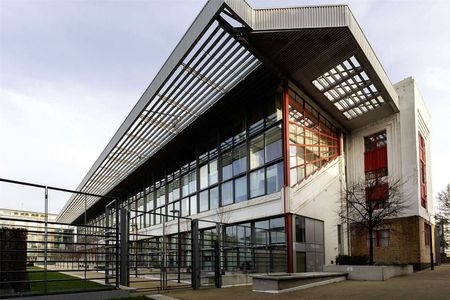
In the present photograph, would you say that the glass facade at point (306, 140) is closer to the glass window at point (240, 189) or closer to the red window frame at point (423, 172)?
the glass window at point (240, 189)

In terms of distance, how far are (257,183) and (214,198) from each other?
18.1 feet

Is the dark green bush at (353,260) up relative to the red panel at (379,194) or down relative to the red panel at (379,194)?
down

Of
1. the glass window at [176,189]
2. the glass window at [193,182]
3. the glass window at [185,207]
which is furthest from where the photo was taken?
the glass window at [176,189]

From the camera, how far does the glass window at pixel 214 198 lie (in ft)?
101

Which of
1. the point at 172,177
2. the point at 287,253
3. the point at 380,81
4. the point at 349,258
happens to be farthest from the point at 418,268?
the point at 172,177

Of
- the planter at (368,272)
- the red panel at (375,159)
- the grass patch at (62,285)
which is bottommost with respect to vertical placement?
the planter at (368,272)

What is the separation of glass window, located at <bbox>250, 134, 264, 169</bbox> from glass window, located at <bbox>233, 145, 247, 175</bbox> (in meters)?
0.68

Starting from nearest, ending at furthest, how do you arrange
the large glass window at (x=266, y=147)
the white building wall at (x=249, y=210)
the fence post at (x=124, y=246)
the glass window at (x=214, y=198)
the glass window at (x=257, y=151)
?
the fence post at (x=124, y=246), the white building wall at (x=249, y=210), the large glass window at (x=266, y=147), the glass window at (x=257, y=151), the glass window at (x=214, y=198)

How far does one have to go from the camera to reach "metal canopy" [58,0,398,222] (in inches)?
757

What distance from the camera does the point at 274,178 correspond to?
2514cm

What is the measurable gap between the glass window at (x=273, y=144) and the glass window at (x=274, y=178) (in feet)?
1.90

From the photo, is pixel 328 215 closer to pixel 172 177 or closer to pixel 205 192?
pixel 205 192

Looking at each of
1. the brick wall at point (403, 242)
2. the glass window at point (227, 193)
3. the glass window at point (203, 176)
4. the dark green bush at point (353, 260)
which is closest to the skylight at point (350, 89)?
the brick wall at point (403, 242)

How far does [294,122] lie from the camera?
26.0 metres
